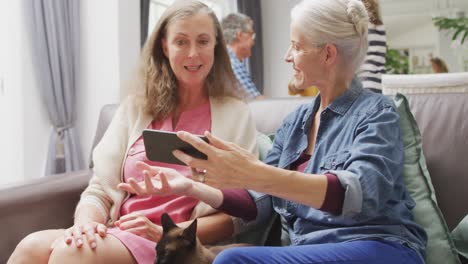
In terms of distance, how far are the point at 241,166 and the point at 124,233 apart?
0.47m

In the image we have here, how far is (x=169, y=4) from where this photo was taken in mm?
4891

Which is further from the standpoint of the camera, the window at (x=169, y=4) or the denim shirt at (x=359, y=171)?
the window at (x=169, y=4)

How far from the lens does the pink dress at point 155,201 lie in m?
1.52

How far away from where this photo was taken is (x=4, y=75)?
344cm

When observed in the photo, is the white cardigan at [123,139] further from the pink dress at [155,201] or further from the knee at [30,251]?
the knee at [30,251]

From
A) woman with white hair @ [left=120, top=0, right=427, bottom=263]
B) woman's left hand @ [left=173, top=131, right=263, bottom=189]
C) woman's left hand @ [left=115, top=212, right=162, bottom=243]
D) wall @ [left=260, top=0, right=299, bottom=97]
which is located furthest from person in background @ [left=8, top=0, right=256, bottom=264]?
wall @ [left=260, top=0, right=299, bottom=97]

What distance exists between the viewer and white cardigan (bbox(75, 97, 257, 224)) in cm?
Result: 177

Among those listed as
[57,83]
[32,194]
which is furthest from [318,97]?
[57,83]

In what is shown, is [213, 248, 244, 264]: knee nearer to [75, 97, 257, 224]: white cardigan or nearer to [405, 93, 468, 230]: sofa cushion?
[75, 97, 257, 224]: white cardigan

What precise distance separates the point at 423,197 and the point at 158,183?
68cm

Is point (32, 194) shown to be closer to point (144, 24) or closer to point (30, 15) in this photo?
point (30, 15)

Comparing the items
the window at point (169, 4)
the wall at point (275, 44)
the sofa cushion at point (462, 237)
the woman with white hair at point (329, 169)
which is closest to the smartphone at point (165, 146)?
the woman with white hair at point (329, 169)

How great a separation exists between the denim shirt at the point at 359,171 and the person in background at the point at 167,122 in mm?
220

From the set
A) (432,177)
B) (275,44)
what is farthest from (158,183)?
(275,44)
